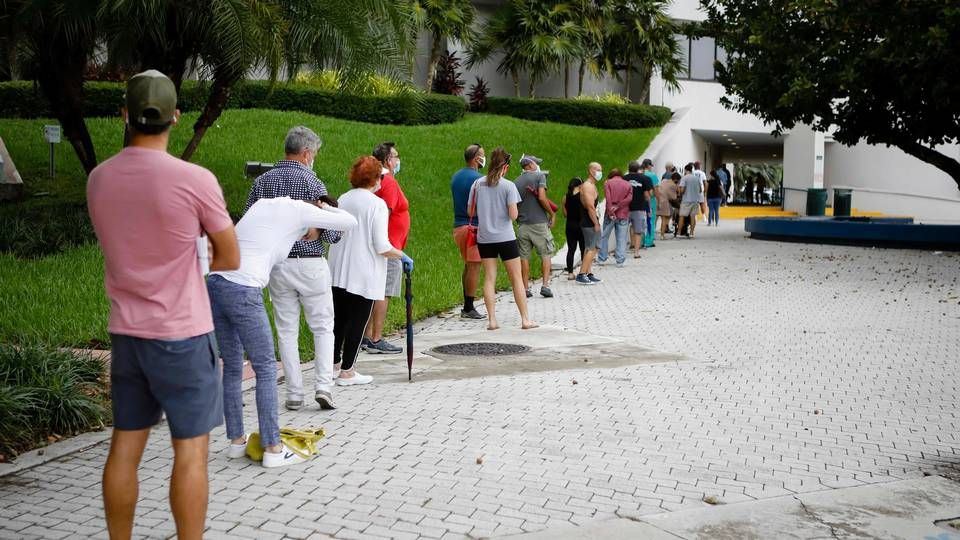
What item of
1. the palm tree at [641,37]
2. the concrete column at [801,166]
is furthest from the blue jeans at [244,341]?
the concrete column at [801,166]

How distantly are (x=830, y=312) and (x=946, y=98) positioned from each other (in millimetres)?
7029

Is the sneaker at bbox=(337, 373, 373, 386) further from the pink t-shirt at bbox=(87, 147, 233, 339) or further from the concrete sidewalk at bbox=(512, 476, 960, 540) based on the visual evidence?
the pink t-shirt at bbox=(87, 147, 233, 339)

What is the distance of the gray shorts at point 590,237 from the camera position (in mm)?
16125

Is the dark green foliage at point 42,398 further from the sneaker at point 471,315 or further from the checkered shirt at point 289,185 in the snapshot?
the sneaker at point 471,315

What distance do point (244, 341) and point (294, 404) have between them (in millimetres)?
1497

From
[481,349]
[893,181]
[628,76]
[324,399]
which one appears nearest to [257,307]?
[324,399]

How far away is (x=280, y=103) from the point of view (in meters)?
29.6

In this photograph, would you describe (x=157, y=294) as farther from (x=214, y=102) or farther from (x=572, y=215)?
(x=214, y=102)

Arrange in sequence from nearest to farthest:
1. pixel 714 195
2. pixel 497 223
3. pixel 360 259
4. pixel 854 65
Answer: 1. pixel 360 259
2. pixel 497 223
3. pixel 854 65
4. pixel 714 195

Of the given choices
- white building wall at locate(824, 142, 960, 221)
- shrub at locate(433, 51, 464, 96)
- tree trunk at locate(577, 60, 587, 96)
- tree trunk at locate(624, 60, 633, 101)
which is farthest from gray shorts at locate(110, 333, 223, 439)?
tree trunk at locate(624, 60, 633, 101)

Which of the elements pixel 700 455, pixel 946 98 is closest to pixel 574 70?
pixel 946 98

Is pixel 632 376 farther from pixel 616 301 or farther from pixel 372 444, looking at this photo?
pixel 616 301

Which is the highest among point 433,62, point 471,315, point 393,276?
point 433,62

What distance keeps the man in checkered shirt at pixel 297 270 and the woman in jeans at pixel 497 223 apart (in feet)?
13.1
